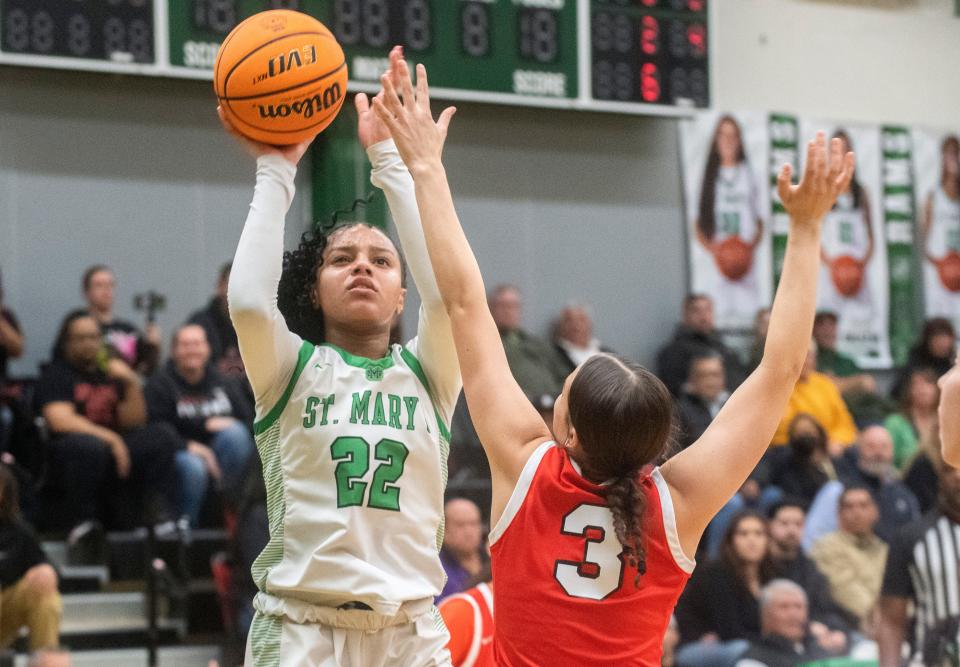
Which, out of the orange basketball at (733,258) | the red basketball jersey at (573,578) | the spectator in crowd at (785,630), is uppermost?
the orange basketball at (733,258)

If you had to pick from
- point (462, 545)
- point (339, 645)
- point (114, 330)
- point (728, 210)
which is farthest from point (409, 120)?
point (728, 210)

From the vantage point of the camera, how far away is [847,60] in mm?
12945

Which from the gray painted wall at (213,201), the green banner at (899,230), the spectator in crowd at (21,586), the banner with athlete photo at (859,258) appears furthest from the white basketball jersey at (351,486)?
the green banner at (899,230)

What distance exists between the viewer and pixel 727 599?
7629mm

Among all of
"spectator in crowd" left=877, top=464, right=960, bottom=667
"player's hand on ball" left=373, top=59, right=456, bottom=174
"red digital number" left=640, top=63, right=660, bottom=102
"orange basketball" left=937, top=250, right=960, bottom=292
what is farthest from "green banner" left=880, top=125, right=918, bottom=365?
"player's hand on ball" left=373, top=59, right=456, bottom=174

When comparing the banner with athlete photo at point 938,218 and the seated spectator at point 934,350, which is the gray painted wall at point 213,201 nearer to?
the seated spectator at point 934,350

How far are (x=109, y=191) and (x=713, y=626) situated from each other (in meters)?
5.17

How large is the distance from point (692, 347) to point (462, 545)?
13.3ft

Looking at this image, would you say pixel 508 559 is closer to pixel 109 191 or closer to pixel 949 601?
pixel 949 601

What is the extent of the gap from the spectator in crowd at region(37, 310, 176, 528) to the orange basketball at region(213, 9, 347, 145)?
4.84 m

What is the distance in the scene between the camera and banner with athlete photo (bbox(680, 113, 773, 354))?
38.7ft

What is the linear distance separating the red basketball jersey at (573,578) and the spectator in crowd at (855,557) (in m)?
5.65

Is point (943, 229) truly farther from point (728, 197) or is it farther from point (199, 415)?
point (199, 415)

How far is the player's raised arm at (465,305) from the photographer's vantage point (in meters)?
2.88
